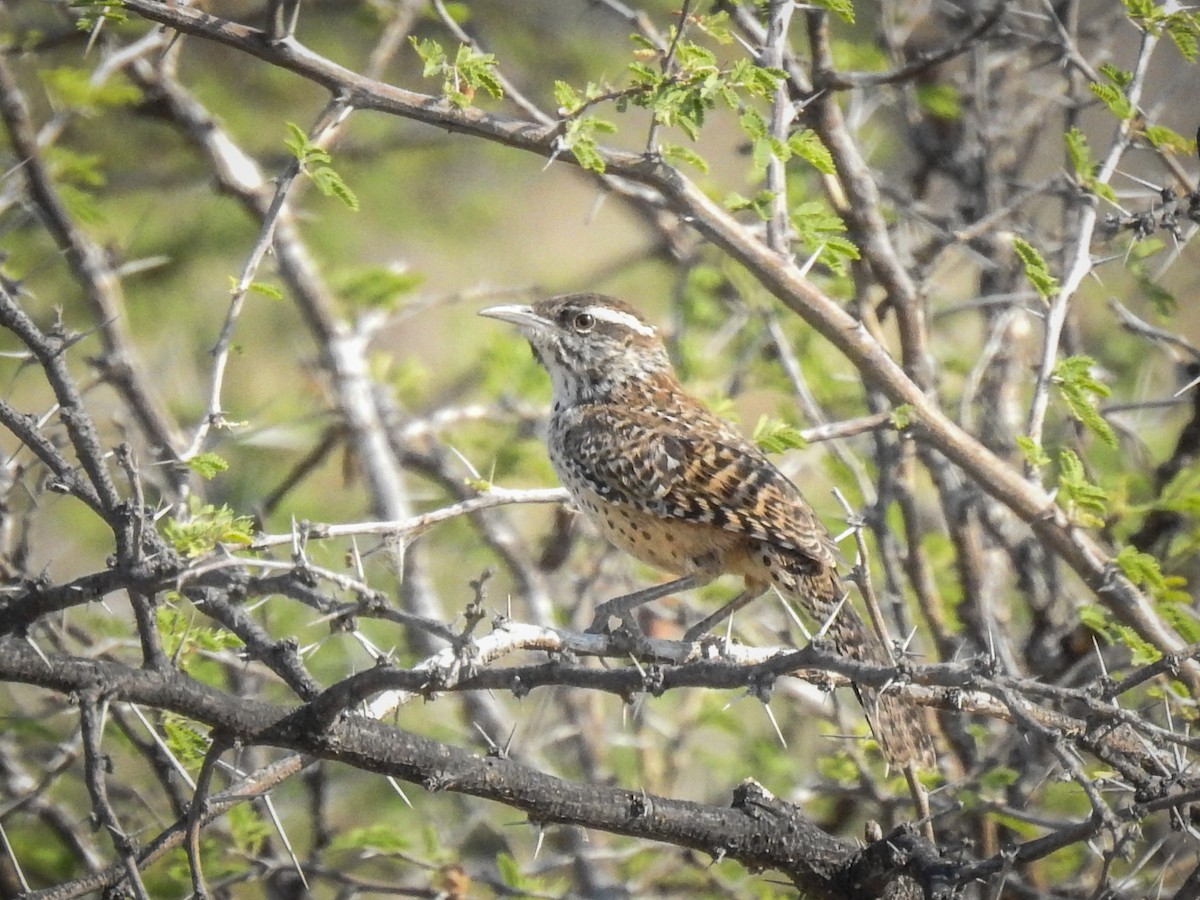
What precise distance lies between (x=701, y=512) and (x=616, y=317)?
123 centimetres

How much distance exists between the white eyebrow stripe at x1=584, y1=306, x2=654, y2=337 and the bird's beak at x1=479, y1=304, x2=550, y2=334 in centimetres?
18

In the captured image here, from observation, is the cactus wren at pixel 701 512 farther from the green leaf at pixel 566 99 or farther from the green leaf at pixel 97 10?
the green leaf at pixel 97 10

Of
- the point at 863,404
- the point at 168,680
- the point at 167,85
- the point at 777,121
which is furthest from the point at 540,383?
the point at 168,680

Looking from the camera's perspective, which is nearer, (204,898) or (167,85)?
(204,898)

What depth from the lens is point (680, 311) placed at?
5.53m

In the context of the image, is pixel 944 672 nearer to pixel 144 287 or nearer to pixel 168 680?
pixel 168 680

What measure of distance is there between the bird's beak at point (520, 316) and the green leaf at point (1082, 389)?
2.08 meters

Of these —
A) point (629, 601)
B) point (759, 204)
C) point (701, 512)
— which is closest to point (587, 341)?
point (701, 512)

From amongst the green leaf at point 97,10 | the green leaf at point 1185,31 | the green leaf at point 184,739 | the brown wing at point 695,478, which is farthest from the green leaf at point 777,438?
the green leaf at point 97,10

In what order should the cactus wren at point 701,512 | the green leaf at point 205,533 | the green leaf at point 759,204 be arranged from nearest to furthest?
the green leaf at point 205,533 < the green leaf at point 759,204 < the cactus wren at point 701,512

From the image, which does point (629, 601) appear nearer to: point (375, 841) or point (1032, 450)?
point (375, 841)

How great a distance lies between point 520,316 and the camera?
16.4 ft

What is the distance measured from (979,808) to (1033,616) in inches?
42.9

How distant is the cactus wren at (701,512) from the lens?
13.0 feet
